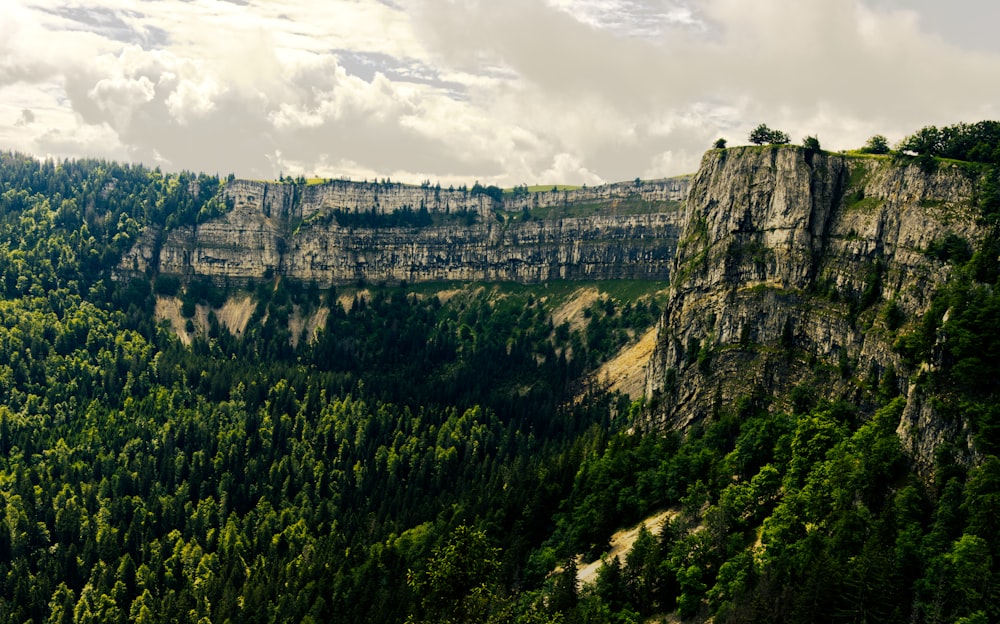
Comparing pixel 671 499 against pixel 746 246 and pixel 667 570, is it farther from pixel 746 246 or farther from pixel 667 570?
pixel 746 246

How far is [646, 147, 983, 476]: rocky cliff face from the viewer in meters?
125

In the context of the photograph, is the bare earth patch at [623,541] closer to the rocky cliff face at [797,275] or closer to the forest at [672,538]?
the forest at [672,538]

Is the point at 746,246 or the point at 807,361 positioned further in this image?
the point at 746,246

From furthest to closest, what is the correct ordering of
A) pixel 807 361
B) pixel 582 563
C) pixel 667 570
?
pixel 807 361
pixel 582 563
pixel 667 570

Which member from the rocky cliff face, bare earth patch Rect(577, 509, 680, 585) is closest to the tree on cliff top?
the rocky cliff face

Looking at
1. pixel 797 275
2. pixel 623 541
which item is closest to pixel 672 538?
pixel 623 541

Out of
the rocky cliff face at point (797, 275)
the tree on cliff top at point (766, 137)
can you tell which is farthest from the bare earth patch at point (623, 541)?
the tree on cliff top at point (766, 137)

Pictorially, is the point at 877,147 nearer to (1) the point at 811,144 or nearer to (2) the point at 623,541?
(1) the point at 811,144

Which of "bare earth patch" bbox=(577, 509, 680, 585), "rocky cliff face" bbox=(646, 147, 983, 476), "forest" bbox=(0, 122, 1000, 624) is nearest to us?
"forest" bbox=(0, 122, 1000, 624)

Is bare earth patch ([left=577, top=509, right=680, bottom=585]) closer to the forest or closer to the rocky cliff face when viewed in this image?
the forest

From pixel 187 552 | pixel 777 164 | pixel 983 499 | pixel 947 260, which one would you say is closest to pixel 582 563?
pixel 983 499

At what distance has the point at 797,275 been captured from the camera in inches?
5699

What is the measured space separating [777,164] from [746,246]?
16.4m

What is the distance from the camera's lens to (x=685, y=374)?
157 m
